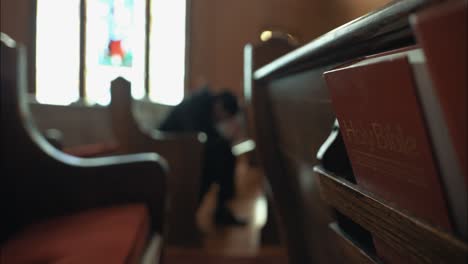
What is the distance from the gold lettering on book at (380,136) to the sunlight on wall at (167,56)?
5054 mm

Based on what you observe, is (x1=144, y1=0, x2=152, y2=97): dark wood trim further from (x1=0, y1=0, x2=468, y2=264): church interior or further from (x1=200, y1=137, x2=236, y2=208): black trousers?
(x1=200, y1=137, x2=236, y2=208): black trousers

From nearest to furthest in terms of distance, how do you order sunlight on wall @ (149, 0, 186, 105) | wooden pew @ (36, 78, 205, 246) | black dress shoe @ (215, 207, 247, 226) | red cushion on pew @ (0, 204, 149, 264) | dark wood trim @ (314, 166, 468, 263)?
dark wood trim @ (314, 166, 468, 263) < red cushion on pew @ (0, 204, 149, 264) < wooden pew @ (36, 78, 205, 246) < black dress shoe @ (215, 207, 247, 226) < sunlight on wall @ (149, 0, 186, 105)

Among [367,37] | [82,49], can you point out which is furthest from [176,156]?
[367,37]

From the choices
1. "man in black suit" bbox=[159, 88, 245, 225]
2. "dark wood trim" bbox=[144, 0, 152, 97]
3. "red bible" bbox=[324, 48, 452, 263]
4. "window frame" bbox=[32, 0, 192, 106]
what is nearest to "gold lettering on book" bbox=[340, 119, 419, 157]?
"red bible" bbox=[324, 48, 452, 263]

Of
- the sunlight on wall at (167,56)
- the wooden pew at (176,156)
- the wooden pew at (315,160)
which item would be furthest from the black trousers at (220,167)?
the wooden pew at (315,160)

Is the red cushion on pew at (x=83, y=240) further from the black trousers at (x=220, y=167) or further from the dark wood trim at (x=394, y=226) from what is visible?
the black trousers at (x=220, y=167)

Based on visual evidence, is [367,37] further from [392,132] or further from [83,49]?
[83,49]

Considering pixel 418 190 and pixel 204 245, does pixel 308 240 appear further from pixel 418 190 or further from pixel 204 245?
pixel 204 245

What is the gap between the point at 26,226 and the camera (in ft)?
4.20

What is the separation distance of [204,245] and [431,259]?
2534 mm

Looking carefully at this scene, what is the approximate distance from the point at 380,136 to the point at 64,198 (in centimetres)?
118

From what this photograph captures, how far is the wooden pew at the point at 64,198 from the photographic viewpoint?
3.27ft

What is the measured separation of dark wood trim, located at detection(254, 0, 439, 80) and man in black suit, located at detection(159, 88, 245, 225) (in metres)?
2.76

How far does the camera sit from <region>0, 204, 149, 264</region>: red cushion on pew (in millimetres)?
924
